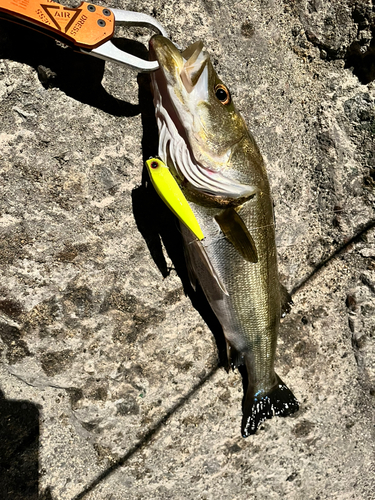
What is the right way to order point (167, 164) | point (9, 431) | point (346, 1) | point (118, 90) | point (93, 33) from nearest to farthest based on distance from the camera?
1. point (93, 33)
2. point (167, 164)
3. point (118, 90)
4. point (9, 431)
5. point (346, 1)

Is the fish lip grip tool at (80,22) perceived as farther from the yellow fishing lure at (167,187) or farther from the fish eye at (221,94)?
the yellow fishing lure at (167,187)

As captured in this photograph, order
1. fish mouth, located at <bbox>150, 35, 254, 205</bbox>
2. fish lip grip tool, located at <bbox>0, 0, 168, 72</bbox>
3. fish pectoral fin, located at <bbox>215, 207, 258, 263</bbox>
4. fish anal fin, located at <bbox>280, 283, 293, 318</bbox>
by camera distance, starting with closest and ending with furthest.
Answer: fish lip grip tool, located at <bbox>0, 0, 168, 72</bbox> → fish mouth, located at <bbox>150, 35, 254, 205</bbox> → fish pectoral fin, located at <bbox>215, 207, 258, 263</bbox> → fish anal fin, located at <bbox>280, 283, 293, 318</bbox>

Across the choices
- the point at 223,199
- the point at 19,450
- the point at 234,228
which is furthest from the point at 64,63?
the point at 19,450

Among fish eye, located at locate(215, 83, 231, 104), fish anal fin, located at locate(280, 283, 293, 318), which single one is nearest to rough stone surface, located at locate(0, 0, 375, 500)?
fish anal fin, located at locate(280, 283, 293, 318)

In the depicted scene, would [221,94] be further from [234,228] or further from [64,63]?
[64,63]

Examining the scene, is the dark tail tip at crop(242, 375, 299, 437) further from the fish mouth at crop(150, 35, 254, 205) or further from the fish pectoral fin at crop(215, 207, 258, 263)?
the fish mouth at crop(150, 35, 254, 205)

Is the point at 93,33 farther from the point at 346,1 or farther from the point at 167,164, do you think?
the point at 346,1

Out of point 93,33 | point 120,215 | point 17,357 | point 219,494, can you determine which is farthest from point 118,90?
point 219,494
